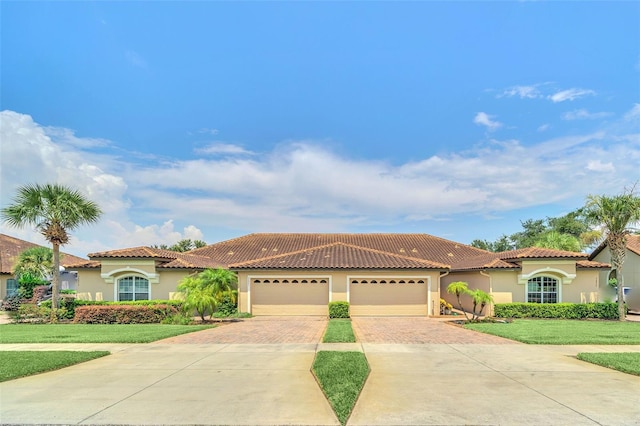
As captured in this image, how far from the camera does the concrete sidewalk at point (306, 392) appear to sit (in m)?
6.03

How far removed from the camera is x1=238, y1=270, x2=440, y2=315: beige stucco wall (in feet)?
77.6

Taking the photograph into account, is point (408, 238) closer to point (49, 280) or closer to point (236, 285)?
point (236, 285)

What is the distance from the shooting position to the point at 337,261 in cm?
2455

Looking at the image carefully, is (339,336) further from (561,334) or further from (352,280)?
(352,280)

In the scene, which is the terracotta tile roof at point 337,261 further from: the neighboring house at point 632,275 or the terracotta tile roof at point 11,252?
the terracotta tile roof at point 11,252

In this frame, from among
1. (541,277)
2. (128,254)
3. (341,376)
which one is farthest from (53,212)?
(541,277)

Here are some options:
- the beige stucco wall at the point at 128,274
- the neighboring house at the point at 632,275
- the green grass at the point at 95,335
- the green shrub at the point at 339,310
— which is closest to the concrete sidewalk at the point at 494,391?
the green grass at the point at 95,335

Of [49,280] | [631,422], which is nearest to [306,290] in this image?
[631,422]

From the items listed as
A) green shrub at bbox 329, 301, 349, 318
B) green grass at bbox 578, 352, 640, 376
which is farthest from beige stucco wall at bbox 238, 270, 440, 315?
green grass at bbox 578, 352, 640, 376

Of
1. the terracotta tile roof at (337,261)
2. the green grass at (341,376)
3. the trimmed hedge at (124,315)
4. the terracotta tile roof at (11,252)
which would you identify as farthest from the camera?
the terracotta tile roof at (11,252)

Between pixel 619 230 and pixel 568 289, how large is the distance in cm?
419

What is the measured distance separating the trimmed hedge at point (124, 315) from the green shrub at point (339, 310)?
815 cm

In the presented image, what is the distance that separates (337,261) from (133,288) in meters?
12.0

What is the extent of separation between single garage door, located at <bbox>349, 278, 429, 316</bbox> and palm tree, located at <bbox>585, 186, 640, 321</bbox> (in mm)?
9646
